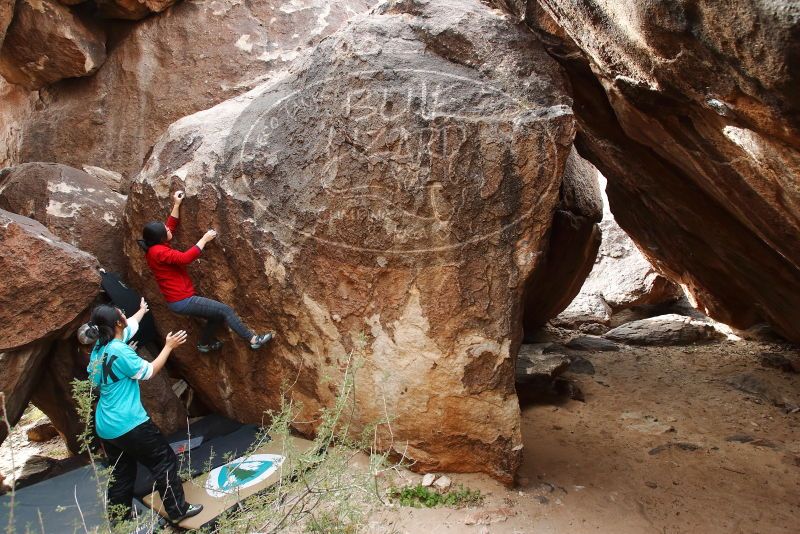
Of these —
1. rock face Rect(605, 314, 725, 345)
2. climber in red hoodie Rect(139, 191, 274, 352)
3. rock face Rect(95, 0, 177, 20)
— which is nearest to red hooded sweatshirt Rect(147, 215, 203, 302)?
climber in red hoodie Rect(139, 191, 274, 352)

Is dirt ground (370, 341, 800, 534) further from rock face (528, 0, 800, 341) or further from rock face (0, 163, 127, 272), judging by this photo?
rock face (0, 163, 127, 272)

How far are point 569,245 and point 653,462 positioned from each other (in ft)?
9.32

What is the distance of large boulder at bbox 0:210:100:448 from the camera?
3.42 metres

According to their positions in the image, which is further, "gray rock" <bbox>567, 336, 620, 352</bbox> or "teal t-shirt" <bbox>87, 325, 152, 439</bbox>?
"gray rock" <bbox>567, 336, 620, 352</bbox>

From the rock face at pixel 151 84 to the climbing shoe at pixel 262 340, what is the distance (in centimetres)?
309

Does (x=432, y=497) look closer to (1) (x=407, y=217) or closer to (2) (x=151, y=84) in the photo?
(1) (x=407, y=217)

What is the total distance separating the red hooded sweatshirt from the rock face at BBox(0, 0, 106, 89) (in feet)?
9.98

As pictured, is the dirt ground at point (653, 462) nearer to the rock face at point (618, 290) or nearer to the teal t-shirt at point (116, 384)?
the teal t-shirt at point (116, 384)

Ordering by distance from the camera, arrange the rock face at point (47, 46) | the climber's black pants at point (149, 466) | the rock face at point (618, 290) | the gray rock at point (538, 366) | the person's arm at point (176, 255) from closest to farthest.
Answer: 1. the climber's black pants at point (149, 466)
2. the person's arm at point (176, 255)
3. the gray rock at point (538, 366)
4. the rock face at point (47, 46)
5. the rock face at point (618, 290)

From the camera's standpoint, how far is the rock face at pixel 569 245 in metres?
6.02

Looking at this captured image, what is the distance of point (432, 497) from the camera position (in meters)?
3.27

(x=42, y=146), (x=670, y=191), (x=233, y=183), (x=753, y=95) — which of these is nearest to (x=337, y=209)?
(x=233, y=183)

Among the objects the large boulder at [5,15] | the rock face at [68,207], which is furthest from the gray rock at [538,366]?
the large boulder at [5,15]

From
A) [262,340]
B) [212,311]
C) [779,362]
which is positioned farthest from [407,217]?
[779,362]
